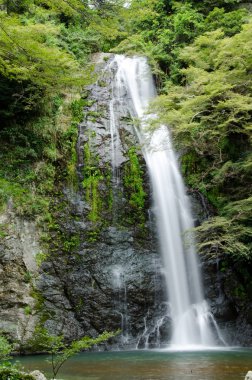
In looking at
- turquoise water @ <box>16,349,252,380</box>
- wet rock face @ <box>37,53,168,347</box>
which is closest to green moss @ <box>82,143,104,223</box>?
wet rock face @ <box>37,53,168,347</box>

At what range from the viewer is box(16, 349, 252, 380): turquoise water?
7.09 m

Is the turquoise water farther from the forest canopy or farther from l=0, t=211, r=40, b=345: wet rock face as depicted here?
the forest canopy

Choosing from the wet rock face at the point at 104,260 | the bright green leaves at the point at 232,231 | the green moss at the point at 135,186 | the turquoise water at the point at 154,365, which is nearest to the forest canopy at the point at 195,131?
the bright green leaves at the point at 232,231

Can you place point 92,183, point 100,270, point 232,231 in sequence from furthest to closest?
1. point 92,183
2. point 100,270
3. point 232,231

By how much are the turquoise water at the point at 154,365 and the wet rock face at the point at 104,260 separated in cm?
129

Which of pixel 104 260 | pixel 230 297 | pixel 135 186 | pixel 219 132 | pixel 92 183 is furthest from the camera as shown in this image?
pixel 135 186

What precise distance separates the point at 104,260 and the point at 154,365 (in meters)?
4.58

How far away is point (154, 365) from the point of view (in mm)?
8156

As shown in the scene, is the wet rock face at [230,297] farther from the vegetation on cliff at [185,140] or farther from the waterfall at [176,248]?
the waterfall at [176,248]

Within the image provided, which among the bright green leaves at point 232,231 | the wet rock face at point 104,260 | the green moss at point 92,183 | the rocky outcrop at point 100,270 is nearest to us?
the rocky outcrop at point 100,270

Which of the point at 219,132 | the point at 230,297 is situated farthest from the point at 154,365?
the point at 219,132

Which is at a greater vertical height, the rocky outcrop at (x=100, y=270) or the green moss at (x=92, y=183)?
the green moss at (x=92, y=183)

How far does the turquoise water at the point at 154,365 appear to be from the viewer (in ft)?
23.3

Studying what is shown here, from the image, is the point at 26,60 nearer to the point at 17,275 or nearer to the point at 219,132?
the point at 17,275
